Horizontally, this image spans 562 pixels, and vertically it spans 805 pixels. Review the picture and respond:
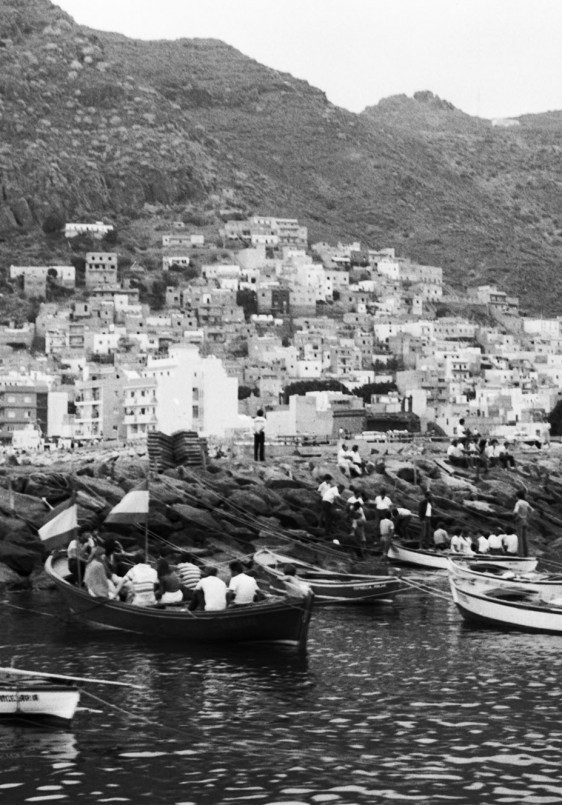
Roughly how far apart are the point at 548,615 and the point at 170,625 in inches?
271

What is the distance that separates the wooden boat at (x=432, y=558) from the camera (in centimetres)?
3834

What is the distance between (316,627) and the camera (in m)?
30.0

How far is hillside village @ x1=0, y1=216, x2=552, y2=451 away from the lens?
9025 centimetres

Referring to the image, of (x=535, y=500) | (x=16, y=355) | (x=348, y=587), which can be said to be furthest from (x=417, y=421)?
(x=348, y=587)

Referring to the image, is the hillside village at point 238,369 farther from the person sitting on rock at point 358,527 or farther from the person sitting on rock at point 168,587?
the person sitting on rock at point 168,587

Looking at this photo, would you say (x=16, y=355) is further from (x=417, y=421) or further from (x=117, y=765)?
(x=117, y=765)

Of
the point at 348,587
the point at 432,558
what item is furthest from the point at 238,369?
the point at 348,587

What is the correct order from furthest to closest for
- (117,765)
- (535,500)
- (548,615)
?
(535,500)
(548,615)
(117,765)

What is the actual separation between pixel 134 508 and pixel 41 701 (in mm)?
10730

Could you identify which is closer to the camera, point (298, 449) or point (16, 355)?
point (298, 449)

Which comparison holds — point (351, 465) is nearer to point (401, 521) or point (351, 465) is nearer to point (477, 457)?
point (401, 521)

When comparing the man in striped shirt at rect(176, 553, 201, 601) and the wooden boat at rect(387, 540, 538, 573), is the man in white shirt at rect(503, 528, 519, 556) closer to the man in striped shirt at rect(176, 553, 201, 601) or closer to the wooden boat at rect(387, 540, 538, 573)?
the wooden boat at rect(387, 540, 538, 573)

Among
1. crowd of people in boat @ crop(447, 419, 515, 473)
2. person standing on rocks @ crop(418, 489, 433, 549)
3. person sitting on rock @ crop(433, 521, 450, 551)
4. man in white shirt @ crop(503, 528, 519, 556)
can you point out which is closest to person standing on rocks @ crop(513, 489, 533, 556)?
man in white shirt @ crop(503, 528, 519, 556)

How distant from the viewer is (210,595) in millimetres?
27109
